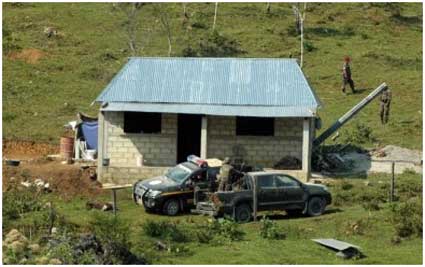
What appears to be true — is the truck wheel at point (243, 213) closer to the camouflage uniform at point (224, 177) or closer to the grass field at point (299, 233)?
the grass field at point (299, 233)

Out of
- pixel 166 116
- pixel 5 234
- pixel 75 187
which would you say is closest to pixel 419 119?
pixel 166 116

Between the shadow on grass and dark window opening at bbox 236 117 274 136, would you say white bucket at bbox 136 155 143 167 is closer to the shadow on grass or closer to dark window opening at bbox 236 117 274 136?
dark window opening at bbox 236 117 274 136

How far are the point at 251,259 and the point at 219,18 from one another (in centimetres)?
3377

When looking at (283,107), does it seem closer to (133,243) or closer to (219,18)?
(133,243)

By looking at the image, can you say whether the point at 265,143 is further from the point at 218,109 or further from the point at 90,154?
the point at 90,154

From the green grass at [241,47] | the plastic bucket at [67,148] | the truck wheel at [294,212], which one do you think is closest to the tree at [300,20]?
the green grass at [241,47]

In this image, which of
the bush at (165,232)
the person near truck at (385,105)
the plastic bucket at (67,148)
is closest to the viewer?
the bush at (165,232)

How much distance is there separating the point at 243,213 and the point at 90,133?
29.0 feet

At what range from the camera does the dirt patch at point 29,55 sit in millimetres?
41812

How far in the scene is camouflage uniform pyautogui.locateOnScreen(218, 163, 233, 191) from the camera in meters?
21.1

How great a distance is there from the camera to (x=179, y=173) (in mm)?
21875

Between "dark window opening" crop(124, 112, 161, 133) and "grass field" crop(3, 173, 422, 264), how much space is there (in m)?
2.88

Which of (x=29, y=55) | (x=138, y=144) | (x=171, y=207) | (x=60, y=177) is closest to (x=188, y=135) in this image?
(x=138, y=144)

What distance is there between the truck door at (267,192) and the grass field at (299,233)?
0.44 metres
